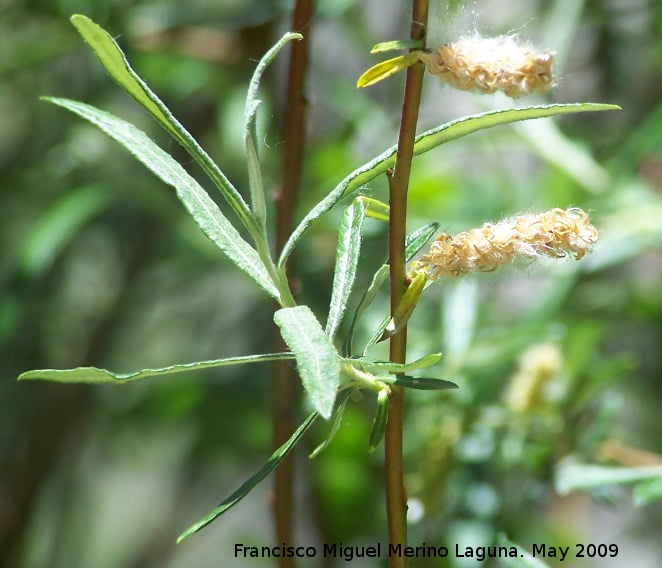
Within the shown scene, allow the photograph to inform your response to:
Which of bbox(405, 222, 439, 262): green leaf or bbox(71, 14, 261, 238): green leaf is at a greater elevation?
bbox(71, 14, 261, 238): green leaf

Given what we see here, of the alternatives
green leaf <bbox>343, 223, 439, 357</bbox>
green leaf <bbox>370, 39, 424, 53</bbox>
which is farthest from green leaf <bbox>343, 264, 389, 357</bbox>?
green leaf <bbox>370, 39, 424, 53</bbox>

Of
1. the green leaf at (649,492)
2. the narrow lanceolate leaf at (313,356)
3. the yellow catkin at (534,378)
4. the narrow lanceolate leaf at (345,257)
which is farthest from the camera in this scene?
the yellow catkin at (534,378)

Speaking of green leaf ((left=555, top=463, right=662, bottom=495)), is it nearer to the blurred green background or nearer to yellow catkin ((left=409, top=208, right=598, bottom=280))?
the blurred green background

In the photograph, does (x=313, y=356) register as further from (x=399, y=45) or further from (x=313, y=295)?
(x=313, y=295)

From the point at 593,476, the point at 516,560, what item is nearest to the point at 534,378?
the point at 593,476

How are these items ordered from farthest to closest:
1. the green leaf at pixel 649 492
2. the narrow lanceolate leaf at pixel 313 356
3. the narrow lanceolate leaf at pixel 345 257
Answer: the green leaf at pixel 649 492
the narrow lanceolate leaf at pixel 345 257
the narrow lanceolate leaf at pixel 313 356

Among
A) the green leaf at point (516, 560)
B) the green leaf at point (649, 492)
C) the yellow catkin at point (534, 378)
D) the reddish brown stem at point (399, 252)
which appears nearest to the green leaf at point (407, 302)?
the reddish brown stem at point (399, 252)

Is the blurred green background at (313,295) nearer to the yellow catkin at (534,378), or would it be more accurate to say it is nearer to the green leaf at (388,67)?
the yellow catkin at (534,378)
